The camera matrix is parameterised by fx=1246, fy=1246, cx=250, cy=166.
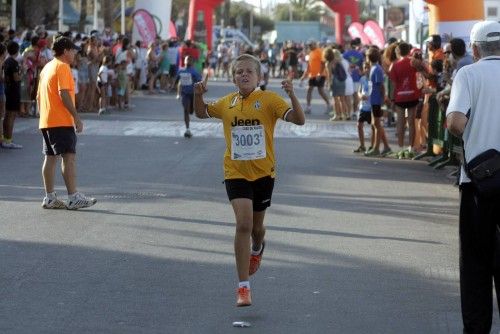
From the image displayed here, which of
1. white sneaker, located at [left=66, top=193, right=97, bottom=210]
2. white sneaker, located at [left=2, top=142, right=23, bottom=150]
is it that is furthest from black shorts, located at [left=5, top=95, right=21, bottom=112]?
white sneaker, located at [left=66, top=193, right=97, bottom=210]

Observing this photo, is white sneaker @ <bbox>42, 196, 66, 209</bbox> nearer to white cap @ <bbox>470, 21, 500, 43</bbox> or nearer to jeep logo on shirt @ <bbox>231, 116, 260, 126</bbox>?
jeep logo on shirt @ <bbox>231, 116, 260, 126</bbox>

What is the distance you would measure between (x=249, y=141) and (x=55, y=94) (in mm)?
5617

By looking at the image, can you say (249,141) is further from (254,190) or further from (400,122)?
(400,122)

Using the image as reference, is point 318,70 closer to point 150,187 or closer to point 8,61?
point 8,61

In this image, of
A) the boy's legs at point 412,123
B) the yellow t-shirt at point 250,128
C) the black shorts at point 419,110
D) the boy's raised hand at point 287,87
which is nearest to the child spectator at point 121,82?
the black shorts at point 419,110

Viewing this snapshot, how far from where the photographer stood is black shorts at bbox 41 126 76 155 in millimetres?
13461

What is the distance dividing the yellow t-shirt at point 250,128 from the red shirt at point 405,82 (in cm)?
1156

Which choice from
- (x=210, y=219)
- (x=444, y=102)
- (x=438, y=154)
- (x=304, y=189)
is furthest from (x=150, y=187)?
(x=438, y=154)

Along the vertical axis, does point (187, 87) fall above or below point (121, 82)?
above

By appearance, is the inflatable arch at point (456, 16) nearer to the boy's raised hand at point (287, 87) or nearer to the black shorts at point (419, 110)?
the black shorts at point (419, 110)

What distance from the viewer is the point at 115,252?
A: 10.4 m

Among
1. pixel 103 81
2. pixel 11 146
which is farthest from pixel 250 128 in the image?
pixel 103 81

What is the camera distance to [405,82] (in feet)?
65.0

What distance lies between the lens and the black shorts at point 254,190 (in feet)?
27.3
